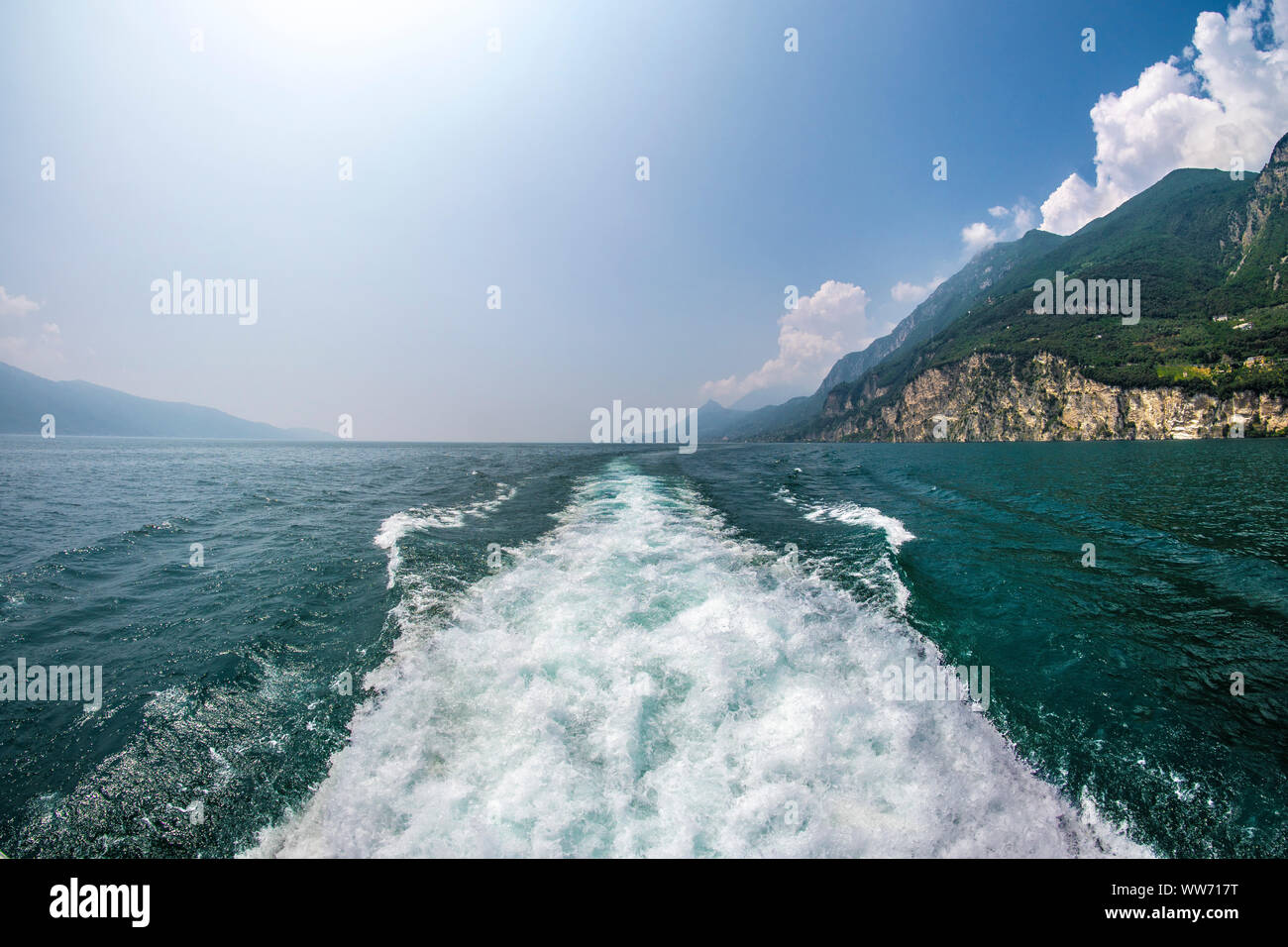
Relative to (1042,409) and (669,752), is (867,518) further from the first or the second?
(1042,409)

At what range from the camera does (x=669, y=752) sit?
5371mm

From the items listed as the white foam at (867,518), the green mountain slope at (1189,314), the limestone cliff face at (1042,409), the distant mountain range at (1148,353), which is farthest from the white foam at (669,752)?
the green mountain slope at (1189,314)

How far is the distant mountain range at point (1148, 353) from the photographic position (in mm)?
88438

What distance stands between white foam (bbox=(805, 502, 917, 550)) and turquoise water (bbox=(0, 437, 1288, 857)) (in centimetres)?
137

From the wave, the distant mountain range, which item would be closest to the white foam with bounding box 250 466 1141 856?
the wave

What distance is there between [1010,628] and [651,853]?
862cm

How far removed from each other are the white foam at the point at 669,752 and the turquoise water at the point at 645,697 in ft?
0.12

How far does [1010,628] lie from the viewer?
27.9 feet

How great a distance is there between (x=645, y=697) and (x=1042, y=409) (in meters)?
158

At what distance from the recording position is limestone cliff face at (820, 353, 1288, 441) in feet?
276

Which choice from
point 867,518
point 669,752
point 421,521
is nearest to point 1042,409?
point 867,518

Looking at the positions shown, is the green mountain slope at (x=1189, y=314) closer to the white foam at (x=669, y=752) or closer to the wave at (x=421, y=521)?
the white foam at (x=669, y=752)

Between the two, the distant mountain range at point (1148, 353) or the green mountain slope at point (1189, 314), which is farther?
the green mountain slope at point (1189, 314)
